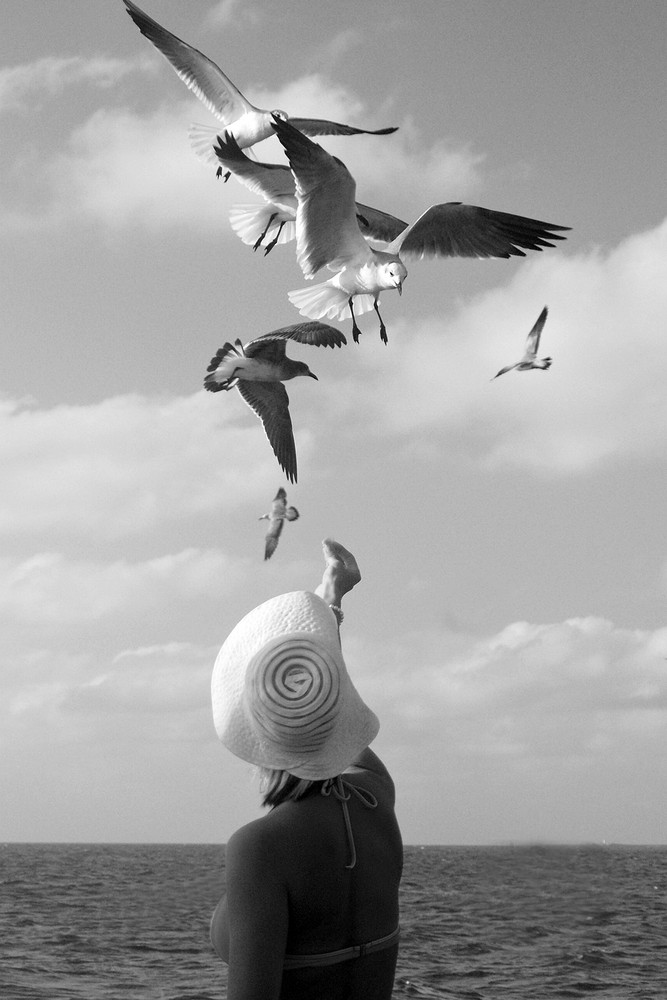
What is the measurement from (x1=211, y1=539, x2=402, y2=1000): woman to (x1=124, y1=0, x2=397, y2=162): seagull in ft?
25.9

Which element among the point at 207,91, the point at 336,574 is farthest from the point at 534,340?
the point at 336,574

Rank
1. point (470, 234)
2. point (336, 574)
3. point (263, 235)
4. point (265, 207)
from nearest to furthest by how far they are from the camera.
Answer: point (336, 574) < point (470, 234) < point (263, 235) < point (265, 207)

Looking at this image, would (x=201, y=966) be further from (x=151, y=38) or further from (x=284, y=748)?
(x=284, y=748)

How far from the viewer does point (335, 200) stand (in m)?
7.36

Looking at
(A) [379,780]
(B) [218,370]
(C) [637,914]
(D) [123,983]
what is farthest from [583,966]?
(A) [379,780]

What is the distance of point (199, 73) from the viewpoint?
10.4 meters

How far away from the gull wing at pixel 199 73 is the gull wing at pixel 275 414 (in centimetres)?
242

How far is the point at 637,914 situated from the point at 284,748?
32.9 metres

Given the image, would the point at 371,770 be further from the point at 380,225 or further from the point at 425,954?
the point at 425,954

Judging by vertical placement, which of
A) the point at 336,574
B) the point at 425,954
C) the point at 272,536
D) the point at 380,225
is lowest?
the point at 425,954

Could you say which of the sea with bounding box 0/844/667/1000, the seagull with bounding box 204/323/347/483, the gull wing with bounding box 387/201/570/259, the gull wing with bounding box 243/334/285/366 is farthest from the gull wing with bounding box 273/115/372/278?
the sea with bounding box 0/844/667/1000

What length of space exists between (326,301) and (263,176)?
2.03 metres

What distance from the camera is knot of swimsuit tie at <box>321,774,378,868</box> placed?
2416 millimetres

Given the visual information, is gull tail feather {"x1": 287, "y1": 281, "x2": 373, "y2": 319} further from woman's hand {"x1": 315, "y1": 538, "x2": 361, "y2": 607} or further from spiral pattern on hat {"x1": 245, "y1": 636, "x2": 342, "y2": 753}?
spiral pattern on hat {"x1": 245, "y1": 636, "x2": 342, "y2": 753}
